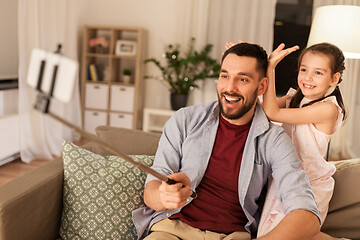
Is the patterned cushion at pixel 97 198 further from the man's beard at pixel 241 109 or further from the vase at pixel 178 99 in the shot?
the vase at pixel 178 99

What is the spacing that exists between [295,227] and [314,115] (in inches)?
19.1

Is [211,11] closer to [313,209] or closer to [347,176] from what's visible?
[347,176]

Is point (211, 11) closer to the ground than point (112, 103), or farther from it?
farther from it

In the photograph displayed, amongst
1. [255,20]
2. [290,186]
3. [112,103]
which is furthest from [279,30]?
[290,186]

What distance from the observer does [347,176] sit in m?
1.70

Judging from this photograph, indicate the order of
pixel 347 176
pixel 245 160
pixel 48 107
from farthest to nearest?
pixel 347 176 < pixel 245 160 < pixel 48 107

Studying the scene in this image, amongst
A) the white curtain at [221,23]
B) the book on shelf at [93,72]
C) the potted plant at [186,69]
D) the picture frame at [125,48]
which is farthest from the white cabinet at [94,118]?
the white curtain at [221,23]

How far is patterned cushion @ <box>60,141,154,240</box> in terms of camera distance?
1.51 meters

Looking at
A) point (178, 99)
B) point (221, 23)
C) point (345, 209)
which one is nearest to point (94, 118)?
point (178, 99)

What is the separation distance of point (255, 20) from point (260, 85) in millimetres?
3751

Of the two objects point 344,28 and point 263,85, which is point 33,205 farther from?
point 344,28

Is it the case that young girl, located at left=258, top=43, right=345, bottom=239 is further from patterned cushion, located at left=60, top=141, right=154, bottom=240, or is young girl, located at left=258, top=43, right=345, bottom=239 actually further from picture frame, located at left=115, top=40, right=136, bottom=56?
picture frame, located at left=115, top=40, right=136, bottom=56

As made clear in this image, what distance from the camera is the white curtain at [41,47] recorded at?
3.58 meters

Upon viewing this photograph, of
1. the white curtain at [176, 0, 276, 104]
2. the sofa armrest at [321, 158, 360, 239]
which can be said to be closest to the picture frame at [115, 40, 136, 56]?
the white curtain at [176, 0, 276, 104]
